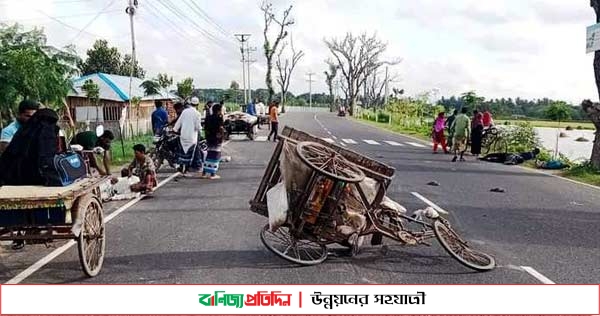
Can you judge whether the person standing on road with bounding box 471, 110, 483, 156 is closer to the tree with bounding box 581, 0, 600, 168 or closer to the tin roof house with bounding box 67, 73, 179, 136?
the tree with bounding box 581, 0, 600, 168

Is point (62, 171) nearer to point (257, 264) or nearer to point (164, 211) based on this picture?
point (257, 264)

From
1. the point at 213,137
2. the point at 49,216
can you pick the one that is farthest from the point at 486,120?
the point at 49,216

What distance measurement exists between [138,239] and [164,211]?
2108 mm

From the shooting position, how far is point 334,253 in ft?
23.2

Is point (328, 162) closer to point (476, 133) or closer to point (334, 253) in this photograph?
point (334, 253)

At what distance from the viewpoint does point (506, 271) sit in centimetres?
651

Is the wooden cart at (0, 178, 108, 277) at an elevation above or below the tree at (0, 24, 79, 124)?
below

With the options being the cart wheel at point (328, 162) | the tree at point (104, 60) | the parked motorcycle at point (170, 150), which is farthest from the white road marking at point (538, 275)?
the tree at point (104, 60)

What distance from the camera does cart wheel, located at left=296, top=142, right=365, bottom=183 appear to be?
6.30 m

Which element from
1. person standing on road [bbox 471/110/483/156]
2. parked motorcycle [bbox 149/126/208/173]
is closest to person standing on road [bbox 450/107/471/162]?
person standing on road [bbox 471/110/483/156]

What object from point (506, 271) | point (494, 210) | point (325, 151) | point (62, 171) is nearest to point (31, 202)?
point (62, 171)

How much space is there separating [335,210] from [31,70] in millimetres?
10805

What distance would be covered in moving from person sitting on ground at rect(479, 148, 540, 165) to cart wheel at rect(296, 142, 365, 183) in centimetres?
1472

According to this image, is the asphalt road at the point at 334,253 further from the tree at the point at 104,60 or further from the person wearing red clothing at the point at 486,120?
the tree at the point at 104,60
